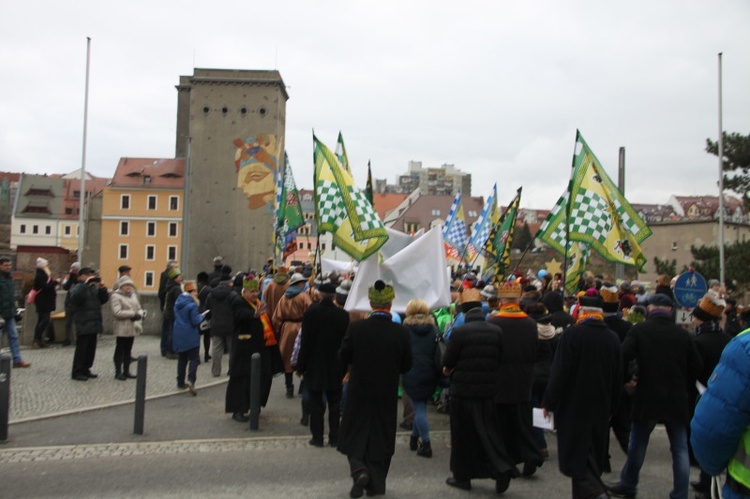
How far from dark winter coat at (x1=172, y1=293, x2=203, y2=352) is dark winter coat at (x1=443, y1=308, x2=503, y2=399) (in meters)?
6.11

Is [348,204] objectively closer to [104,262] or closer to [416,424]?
[416,424]

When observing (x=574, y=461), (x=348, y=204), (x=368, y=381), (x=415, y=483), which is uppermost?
(x=348, y=204)

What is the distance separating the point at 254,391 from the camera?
10.3 m

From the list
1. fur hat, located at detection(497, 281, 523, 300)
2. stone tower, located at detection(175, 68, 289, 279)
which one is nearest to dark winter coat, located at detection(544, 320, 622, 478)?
fur hat, located at detection(497, 281, 523, 300)

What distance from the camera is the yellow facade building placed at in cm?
9219

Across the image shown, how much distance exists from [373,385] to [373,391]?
6cm

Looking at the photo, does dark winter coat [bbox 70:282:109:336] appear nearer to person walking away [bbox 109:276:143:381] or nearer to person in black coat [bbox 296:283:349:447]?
person walking away [bbox 109:276:143:381]

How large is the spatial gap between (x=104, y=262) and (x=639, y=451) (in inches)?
3597

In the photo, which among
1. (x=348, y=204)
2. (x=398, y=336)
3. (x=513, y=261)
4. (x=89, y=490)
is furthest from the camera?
(x=513, y=261)

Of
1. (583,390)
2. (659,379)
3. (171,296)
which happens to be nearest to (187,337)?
(171,296)

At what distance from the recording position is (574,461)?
696cm

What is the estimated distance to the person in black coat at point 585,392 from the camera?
275 inches

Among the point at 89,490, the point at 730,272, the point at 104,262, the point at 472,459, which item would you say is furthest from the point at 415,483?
the point at 104,262

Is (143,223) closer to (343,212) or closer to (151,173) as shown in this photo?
(151,173)
